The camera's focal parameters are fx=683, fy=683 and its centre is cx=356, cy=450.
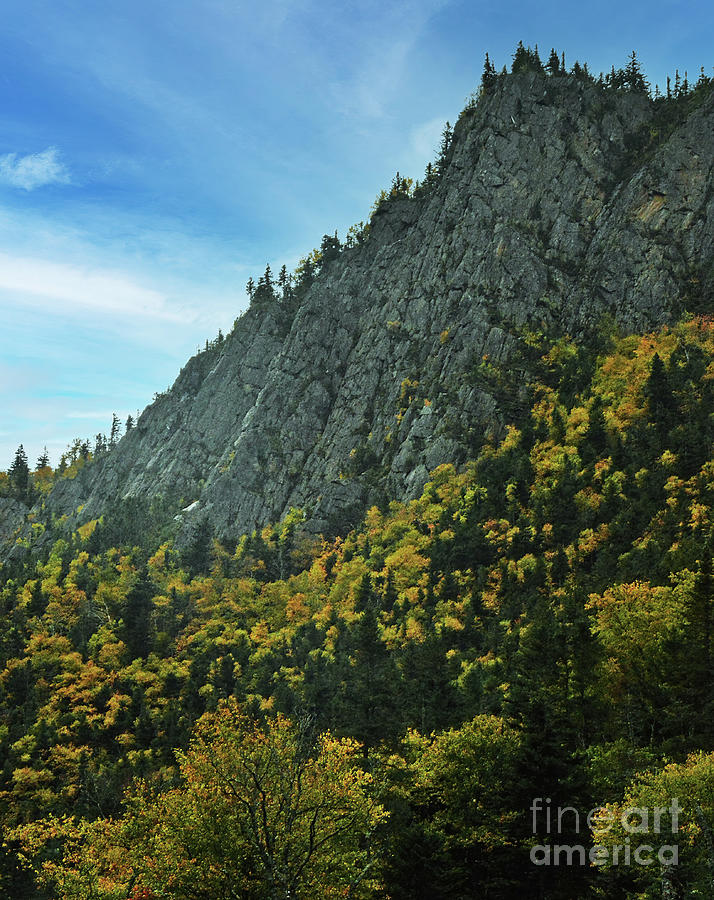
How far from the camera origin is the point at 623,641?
5141 centimetres

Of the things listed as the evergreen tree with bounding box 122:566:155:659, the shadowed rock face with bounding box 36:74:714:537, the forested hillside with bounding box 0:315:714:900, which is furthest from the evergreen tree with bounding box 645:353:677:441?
the evergreen tree with bounding box 122:566:155:659

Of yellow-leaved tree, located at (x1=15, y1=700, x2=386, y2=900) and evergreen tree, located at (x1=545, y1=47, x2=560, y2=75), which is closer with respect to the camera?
yellow-leaved tree, located at (x1=15, y1=700, x2=386, y2=900)

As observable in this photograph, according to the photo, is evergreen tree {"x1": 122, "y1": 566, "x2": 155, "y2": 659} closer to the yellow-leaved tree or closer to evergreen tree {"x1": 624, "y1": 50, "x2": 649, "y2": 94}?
the yellow-leaved tree

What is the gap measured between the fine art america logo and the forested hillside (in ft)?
0.84

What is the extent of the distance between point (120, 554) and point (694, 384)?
11144 centimetres

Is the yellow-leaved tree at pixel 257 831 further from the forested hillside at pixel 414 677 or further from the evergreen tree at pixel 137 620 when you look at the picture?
the evergreen tree at pixel 137 620

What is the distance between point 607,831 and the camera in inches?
1148

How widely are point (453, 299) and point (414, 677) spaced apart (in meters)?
86.8

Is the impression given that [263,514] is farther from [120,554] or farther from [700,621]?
[700,621]

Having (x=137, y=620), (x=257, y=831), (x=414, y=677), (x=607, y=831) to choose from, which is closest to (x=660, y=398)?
(x=414, y=677)

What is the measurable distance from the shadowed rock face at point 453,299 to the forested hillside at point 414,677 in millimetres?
6669

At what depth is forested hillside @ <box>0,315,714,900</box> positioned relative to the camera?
30.7 m

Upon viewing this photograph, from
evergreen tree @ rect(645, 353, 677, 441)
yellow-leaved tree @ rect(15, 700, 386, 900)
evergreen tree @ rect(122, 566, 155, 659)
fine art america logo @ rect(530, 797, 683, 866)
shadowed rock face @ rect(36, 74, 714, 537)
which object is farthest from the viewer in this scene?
shadowed rock face @ rect(36, 74, 714, 537)

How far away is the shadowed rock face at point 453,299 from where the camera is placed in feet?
388
